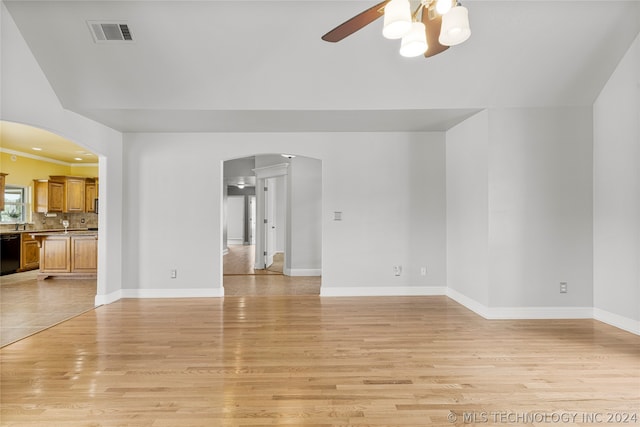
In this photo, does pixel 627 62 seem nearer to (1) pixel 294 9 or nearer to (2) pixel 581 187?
(2) pixel 581 187

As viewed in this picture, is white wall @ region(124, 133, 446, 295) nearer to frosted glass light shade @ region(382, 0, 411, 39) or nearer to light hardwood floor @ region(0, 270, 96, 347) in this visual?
light hardwood floor @ region(0, 270, 96, 347)

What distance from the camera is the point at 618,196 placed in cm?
362

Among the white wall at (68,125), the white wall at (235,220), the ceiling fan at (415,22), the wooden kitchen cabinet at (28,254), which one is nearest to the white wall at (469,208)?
the ceiling fan at (415,22)

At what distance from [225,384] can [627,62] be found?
4931 mm

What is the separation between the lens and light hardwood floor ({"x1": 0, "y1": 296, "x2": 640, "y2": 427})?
2.08m

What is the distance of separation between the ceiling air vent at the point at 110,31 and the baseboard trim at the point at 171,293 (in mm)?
3280

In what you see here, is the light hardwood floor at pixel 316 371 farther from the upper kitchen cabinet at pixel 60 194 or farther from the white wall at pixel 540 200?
the upper kitchen cabinet at pixel 60 194

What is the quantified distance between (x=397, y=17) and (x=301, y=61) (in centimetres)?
193

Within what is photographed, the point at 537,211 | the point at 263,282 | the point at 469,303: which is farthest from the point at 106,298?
the point at 537,211

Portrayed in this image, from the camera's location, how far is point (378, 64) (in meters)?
3.44

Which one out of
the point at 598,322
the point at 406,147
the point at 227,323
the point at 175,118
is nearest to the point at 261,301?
the point at 227,323

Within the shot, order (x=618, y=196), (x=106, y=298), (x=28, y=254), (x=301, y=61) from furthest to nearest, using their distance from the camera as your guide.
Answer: (x=28, y=254)
(x=106, y=298)
(x=618, y=196)
(x=301, y=61)

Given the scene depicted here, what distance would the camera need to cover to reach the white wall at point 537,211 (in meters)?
3.95

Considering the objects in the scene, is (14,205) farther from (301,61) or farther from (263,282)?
(301,61)
